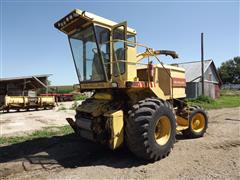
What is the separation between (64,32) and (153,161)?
3896 mm

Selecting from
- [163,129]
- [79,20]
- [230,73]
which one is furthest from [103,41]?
[230,73]

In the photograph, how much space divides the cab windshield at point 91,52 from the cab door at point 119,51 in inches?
5.7

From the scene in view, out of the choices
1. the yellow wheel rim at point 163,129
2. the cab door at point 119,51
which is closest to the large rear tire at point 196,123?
the yellow wheel rim at point 163,129

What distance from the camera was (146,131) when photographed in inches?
188

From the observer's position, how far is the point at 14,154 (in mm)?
5625

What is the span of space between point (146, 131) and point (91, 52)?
2.38 m

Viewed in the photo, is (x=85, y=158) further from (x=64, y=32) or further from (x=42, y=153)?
(x=64, y=32)

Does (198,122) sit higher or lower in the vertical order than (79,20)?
lower

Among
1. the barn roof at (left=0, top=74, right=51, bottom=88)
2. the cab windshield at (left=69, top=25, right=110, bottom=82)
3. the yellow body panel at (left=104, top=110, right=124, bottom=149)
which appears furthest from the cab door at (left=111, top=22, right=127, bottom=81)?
the barn roof at (left=0, top=74, right=51, bottom=88)

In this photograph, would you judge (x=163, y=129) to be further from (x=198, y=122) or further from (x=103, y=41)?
(x=103, y=41)

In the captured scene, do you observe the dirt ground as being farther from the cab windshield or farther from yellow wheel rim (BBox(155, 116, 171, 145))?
the cab windshield

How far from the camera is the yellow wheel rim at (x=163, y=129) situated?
5488mm

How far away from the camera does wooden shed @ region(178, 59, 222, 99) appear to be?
1040 inches

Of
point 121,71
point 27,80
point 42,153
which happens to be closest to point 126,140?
point 121,71
